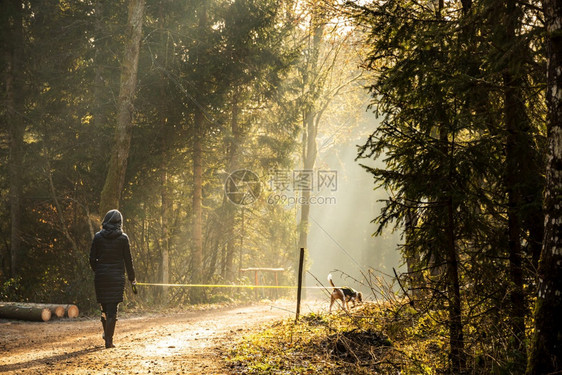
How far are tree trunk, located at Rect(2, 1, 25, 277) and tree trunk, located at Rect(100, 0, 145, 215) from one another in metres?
4.29

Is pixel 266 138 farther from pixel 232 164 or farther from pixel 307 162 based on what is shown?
pixel 307 162

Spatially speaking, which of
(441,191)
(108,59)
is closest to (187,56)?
(108,59)

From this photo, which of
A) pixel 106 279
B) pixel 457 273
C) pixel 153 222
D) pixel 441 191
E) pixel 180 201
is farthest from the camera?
pixel 180 201

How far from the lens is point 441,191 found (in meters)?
6.02

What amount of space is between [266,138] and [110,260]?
14120mm

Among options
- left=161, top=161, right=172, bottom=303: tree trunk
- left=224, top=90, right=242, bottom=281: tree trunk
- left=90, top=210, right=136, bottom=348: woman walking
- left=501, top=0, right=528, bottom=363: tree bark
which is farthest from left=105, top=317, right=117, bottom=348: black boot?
left=224, top=90, right=242, bottom=281: tree trunk

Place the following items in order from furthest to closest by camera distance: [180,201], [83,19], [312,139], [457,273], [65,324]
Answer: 1. [312,139]
2. [180,201]
3. [83,19]
4. [65,324]
5. [457,273]

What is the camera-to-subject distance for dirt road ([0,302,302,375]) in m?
6.83

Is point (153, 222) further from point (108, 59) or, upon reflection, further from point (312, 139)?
point (312, 139)

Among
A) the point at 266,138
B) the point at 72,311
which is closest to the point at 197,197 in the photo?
the point at 266,138

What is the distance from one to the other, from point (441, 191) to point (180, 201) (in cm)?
1651

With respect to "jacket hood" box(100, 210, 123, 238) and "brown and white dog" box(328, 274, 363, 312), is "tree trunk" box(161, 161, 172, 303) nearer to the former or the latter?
"brown and white dog" box(328, 274, 363, 312)

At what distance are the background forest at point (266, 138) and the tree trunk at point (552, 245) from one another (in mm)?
427

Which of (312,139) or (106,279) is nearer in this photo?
(106,279)
